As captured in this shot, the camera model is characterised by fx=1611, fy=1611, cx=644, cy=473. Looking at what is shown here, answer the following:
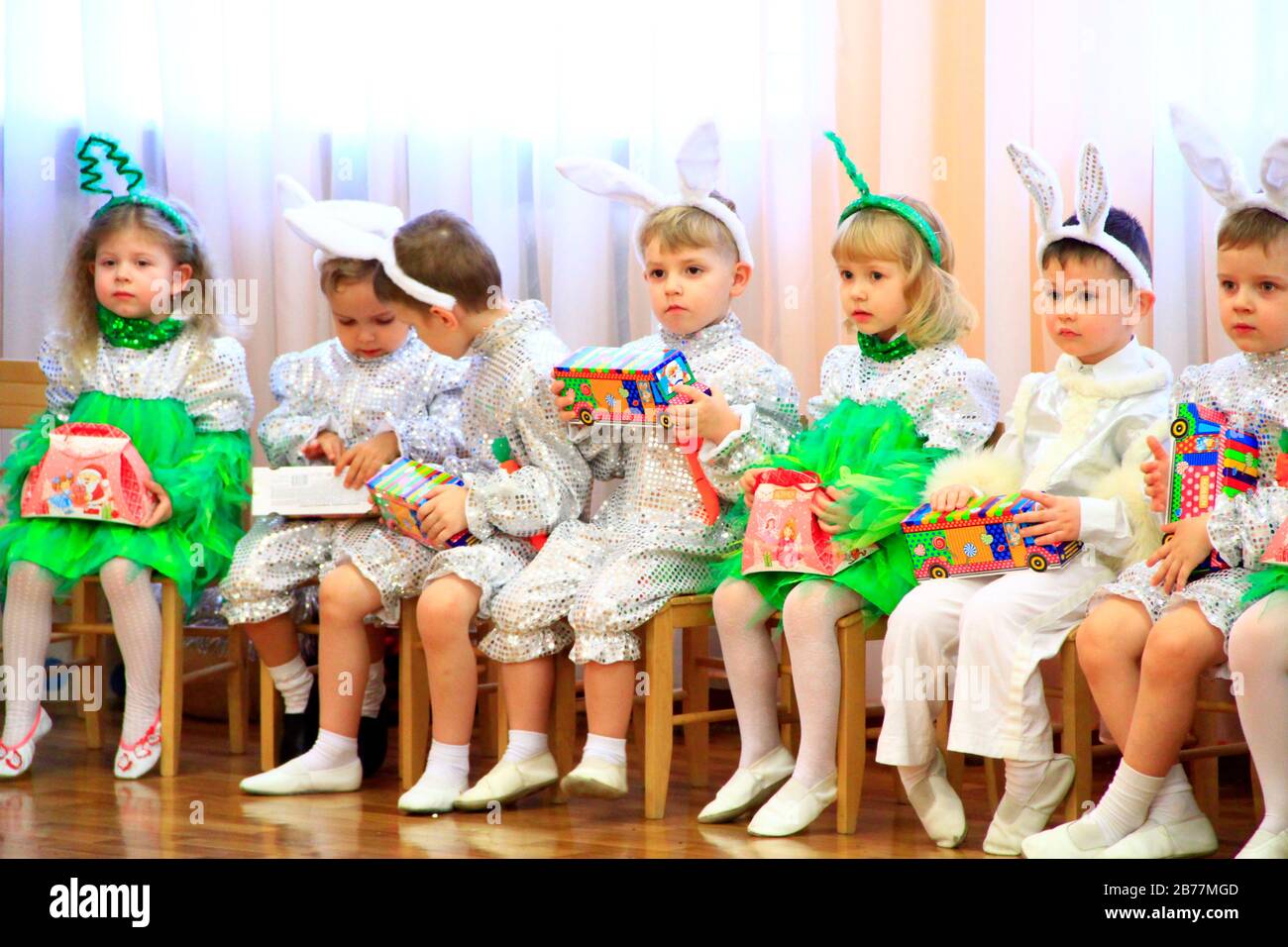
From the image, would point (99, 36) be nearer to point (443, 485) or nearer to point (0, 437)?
point (0, 437)

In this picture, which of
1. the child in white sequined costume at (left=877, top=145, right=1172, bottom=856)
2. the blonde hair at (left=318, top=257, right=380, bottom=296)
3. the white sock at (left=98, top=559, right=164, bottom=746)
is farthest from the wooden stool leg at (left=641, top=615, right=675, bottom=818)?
the white sock at (left=98, top=559, right=164, bottom=746)

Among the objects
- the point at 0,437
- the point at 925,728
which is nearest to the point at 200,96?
the point at 0,437

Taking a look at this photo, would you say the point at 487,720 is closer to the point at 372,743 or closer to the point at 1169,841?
the point at 372,743

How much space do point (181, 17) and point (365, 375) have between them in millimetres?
1382

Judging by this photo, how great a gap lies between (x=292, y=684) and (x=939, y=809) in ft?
4.16

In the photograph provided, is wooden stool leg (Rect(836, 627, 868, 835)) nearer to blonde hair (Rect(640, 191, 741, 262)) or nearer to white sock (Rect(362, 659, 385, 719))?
blonde hair (Rect(640, 191, 741, 262))

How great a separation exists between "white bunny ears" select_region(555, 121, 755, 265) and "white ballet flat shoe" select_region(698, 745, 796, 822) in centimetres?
87

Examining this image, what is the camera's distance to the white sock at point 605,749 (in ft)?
8.55

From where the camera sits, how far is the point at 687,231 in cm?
276

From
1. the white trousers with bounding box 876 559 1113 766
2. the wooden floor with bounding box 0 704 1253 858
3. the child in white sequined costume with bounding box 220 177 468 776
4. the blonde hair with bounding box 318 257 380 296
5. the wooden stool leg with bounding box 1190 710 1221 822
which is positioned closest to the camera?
the white trousers with bounding box 876 559 1113 766

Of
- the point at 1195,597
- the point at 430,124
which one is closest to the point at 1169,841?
the point at 1195,597

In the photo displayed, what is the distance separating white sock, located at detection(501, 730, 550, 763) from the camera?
2.66 metres

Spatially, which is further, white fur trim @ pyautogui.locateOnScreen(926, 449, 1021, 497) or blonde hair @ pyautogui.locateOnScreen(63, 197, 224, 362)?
blonde hair @ pyautogui.locateOnScreen(63, 197, 224, 362)

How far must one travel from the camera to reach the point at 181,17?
3957 mm
